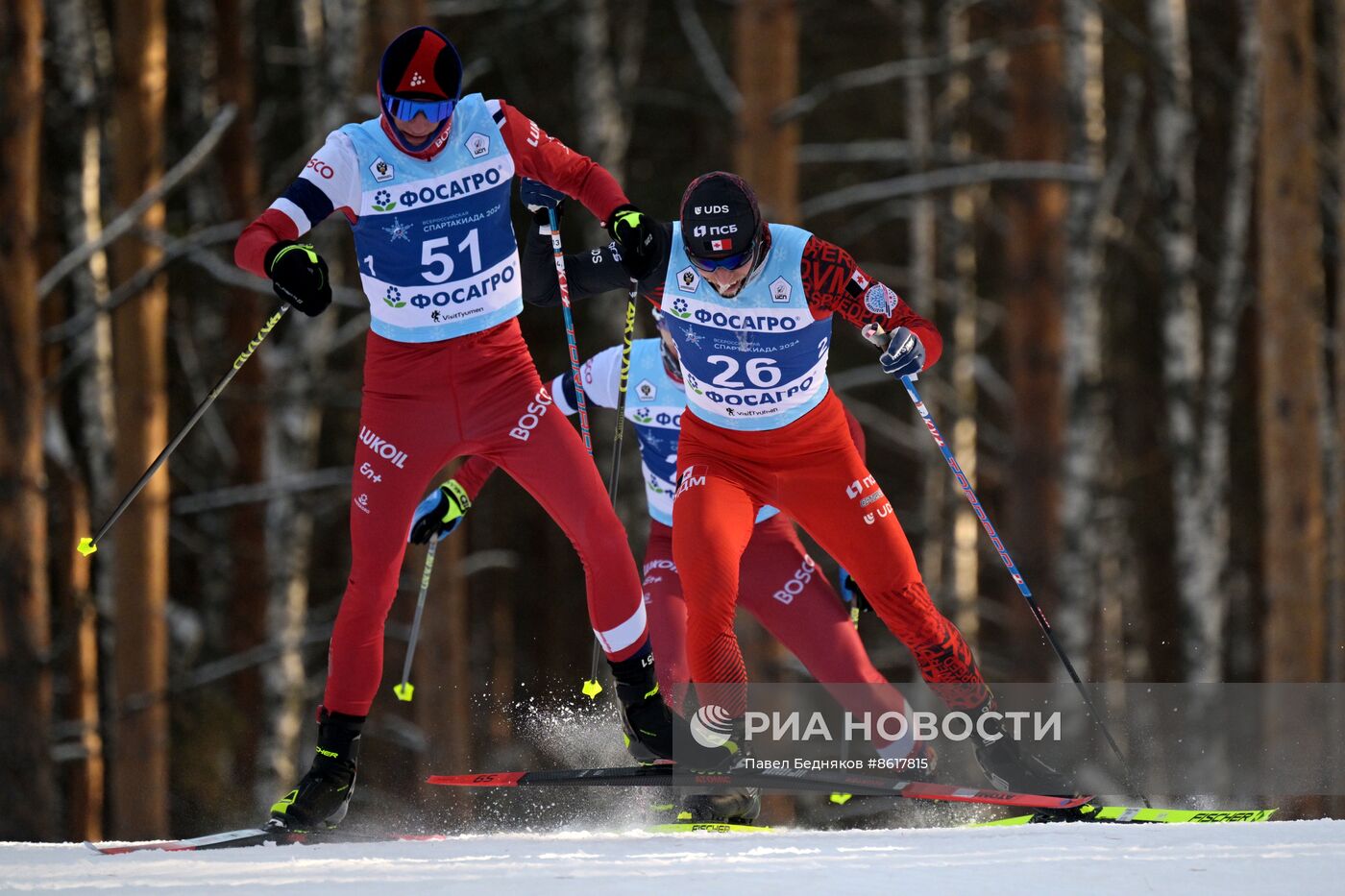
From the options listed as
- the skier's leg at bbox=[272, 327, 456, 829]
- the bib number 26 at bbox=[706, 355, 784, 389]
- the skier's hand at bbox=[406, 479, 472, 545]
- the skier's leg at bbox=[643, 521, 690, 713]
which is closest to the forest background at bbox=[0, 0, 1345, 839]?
the skier's leg at bbox=[643, 521, 690, 713]

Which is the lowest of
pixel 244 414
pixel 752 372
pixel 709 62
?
pixel 752 372

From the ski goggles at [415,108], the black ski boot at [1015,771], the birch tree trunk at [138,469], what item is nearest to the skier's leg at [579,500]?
the ski goggles at [415,108]

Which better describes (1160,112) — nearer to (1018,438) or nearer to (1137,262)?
(1018,438)

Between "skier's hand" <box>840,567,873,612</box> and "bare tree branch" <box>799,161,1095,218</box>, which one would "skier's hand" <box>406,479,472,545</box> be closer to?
"skier's hand" <box>840,567,873,612</box>

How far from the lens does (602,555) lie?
5.59m

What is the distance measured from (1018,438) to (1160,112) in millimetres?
2985

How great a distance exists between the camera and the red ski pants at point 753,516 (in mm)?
5645

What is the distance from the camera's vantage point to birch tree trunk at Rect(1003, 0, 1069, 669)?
10.4 m

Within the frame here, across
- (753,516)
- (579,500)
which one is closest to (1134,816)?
(753,516)

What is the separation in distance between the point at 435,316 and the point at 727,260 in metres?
0.99

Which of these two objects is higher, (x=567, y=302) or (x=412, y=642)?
(x=567, y=302)

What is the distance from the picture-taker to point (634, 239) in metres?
5.44

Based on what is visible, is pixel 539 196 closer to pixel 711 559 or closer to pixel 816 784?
pixel 711 559

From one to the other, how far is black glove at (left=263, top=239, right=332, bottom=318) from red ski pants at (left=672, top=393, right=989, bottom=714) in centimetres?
145
